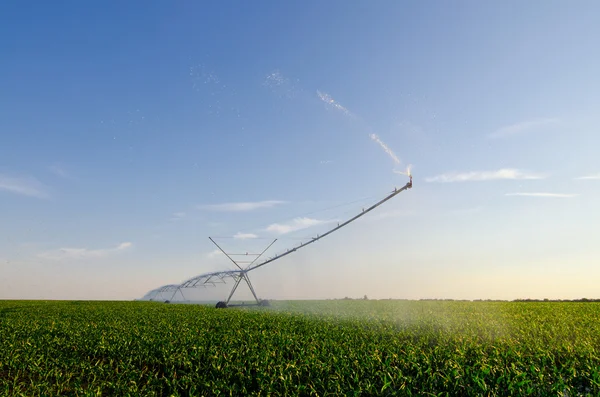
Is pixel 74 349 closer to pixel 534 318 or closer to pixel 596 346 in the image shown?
pixel 596 346

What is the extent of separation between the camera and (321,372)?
845cm

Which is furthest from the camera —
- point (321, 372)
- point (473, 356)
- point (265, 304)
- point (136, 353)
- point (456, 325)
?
point (265, 304)

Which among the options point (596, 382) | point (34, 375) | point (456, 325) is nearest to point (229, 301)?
point (456, 325)

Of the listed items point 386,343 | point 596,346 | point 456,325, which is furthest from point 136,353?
point 596,346

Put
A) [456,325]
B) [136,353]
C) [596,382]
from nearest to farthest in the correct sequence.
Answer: [596,382]
[136,353]
[456,325]

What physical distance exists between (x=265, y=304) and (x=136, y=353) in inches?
1208

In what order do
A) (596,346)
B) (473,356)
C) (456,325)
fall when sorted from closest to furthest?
1. (473,356)
2. (596,346)
3. (456,325)

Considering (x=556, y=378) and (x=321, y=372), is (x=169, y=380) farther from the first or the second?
(x=556, y=378)

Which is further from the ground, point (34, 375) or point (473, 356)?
point (473, 356)

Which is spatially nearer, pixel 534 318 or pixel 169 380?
pixel 169 380

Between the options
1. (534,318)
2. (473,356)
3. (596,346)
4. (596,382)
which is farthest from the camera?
(534,318)

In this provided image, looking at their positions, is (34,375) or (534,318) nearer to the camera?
(34,375)

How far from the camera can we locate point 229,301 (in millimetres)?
42844

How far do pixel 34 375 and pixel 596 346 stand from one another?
679 inches
